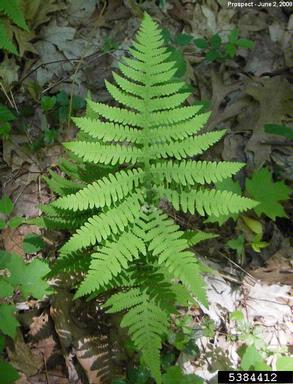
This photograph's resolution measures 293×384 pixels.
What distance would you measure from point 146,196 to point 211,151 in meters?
1.33

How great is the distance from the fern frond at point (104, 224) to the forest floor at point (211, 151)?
89 centimetres

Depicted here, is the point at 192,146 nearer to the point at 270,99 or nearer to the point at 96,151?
the point at 96,151

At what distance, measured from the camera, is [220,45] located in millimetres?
3662

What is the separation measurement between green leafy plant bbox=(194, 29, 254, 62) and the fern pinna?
144cm

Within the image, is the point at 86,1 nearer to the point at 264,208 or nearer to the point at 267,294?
the point at 264,208

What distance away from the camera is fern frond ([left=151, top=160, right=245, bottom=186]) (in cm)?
202

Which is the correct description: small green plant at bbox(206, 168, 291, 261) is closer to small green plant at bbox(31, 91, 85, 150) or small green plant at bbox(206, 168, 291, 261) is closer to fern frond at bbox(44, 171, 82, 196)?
fern frond at bbox(44, 171, 82, 196)

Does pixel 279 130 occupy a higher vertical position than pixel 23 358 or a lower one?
higher

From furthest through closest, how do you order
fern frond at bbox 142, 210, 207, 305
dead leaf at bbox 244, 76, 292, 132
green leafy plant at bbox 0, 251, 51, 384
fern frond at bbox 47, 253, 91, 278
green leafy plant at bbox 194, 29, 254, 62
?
green leafy plant at bbox 194, 29, 254, 62, dead leaf at bbox 244, 76, 292, 132, green leafy plant at bbox 0, 251, 51, 384, fern frond at bbox 47, 253, 91, 278, fern frond at bbox 142, 210, 207, 305

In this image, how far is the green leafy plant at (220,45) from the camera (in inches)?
139

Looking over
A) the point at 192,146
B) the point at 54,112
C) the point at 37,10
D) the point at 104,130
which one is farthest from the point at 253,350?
the point at 37,10

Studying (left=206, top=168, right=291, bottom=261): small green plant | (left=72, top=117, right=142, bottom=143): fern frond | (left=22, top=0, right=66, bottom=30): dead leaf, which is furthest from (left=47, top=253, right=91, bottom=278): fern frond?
(left=22, top=0, right=66, bottom=30): dead leaf

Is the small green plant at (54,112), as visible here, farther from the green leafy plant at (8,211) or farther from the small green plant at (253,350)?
the small green plant at (253,350)

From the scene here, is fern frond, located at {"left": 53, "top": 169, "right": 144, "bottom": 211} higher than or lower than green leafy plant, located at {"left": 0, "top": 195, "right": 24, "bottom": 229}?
higher
